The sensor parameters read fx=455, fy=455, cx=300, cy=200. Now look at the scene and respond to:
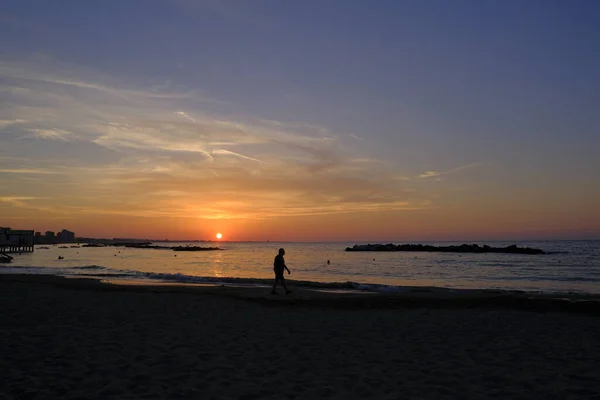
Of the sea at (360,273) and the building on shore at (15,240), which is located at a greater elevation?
the building on shore at (15,240)

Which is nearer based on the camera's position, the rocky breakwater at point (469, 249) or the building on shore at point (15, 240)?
the building on shore at point (15, 240)

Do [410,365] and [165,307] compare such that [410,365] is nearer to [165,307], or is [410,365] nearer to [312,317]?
[312,317]

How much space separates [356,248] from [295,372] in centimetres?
11803

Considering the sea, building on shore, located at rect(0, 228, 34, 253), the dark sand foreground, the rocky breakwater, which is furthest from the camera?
the rocky breakwater

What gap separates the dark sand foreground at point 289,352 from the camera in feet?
21.8

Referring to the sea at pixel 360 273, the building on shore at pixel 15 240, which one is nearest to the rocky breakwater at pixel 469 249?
the sea at pixel 360 273

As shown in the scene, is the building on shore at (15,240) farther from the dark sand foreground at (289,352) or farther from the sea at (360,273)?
the dark sand foreground at (289,352)

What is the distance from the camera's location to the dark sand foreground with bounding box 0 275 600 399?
262 inches

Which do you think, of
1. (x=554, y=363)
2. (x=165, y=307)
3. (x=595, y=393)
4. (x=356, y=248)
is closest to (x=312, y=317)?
(x=165, y=307)

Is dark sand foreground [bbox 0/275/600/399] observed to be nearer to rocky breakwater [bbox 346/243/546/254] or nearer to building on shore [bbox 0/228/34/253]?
building on shore [bbox 0/228/34/253]

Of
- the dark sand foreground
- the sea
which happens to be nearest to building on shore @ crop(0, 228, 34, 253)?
the sea

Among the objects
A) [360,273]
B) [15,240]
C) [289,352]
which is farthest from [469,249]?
[289,352]

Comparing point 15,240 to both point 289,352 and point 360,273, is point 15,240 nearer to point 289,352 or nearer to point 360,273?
point 360,273

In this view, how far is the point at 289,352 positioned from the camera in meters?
8.96
